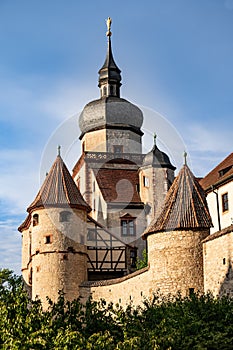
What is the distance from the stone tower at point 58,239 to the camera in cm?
3919

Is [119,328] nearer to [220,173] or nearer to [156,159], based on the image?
[220,173]

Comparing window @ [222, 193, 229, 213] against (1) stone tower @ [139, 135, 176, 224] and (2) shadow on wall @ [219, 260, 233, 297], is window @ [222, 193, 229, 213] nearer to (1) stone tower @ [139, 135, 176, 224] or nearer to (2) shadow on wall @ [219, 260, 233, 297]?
(1) stone tower @ [139, 135, 176, 224]

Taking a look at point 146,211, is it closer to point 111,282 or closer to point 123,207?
point 123,207

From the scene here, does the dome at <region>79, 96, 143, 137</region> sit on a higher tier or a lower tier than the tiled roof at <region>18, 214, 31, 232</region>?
higher

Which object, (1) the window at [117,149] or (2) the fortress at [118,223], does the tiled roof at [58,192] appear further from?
(1) the window at [117,149]

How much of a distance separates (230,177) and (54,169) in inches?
→ 386

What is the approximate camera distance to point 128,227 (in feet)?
175

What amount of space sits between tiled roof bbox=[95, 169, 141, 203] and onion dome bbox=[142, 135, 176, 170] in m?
1.49

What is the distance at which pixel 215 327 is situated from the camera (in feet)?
72.9

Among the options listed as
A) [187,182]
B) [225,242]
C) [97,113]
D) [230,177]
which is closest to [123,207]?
[97,113]

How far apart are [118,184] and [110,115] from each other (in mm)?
6490

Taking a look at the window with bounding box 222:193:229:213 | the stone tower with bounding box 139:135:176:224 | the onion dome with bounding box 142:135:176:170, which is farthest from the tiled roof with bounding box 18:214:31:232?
the window with bounding box 222:193:229:213

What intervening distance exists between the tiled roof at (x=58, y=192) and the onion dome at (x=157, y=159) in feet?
43.2

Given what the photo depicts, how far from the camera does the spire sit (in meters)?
61.9
